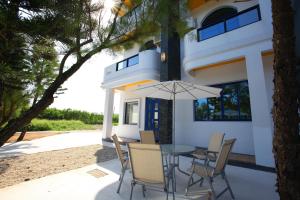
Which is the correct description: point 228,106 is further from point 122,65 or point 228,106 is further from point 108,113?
point 108,113

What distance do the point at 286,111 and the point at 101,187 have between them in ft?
13.6

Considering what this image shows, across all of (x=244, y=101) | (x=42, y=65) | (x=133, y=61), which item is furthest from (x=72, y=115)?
(x=42, y=65)

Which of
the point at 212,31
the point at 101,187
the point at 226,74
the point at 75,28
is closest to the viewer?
the point at 75,28

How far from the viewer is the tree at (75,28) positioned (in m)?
2.22

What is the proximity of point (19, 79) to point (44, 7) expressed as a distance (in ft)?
4.50

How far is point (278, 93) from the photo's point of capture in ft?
8.66

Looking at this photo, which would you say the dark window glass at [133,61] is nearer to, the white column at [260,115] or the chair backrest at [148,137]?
the chair backrest at [148,137]

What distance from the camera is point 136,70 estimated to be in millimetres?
10773

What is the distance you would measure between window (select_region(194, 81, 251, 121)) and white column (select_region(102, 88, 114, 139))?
248 inches

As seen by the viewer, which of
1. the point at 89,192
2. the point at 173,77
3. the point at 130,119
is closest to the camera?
the point at 89,192

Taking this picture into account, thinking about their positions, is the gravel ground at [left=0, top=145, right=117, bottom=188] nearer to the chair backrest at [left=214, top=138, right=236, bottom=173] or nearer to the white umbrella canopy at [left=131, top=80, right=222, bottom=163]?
the white umbrella canopy at [left=131, top=80, right=222, bottom=163]

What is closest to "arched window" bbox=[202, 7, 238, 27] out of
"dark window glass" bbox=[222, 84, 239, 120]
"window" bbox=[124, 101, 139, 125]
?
"dark window glass" bbox=[222, 84, 239, 120]

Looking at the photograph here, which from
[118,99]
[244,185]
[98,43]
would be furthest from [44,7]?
[118,99]

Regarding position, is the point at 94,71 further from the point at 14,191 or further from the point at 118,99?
the point at 118,99
